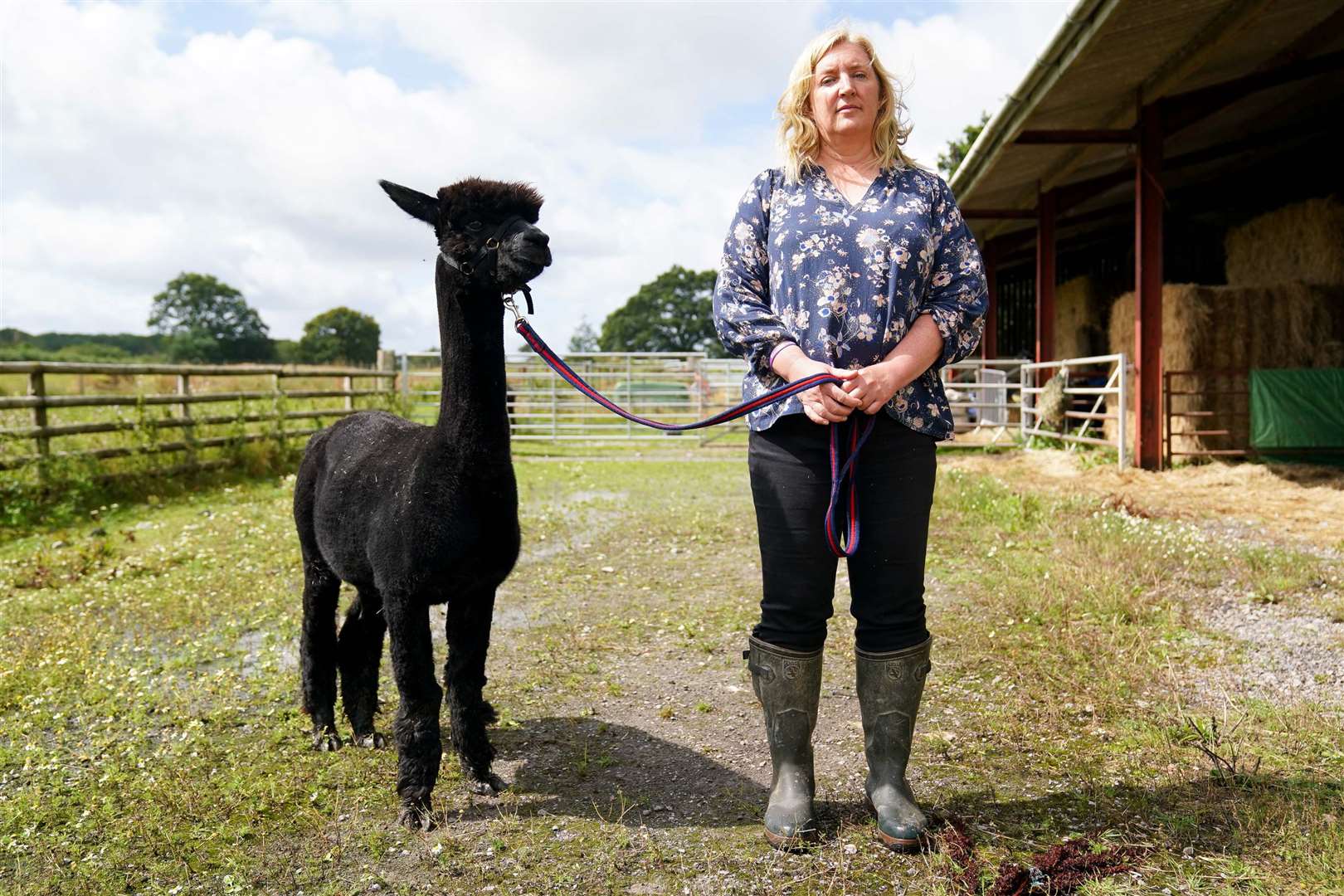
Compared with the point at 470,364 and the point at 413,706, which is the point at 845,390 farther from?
the point at 413,706

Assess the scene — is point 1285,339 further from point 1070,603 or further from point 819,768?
point 819,768

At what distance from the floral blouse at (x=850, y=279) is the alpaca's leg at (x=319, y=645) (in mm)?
1952

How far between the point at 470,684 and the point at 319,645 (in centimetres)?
87

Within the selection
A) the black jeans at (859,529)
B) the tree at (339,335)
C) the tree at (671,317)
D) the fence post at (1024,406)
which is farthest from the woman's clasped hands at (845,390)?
the tree at (339,335)

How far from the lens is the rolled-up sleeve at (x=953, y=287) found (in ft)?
8.39

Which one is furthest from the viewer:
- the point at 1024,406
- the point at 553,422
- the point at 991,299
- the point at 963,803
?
the point at 991,299

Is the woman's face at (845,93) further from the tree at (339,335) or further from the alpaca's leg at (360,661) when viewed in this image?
the tree at (339,335)

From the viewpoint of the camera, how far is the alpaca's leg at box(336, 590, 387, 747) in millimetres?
3553

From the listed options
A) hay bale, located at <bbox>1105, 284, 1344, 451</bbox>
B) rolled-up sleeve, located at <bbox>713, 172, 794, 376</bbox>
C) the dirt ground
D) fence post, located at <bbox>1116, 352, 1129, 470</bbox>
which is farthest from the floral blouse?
hay bale, located at <bbox>1105, 284, 1344, 451</bbox>

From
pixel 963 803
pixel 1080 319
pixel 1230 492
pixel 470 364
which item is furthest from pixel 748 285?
pixel 1080 319

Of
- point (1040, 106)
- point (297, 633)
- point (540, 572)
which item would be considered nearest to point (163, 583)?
point (297, 633)

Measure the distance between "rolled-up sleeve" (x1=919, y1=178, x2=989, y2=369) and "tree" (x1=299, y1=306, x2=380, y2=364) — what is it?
208 ft

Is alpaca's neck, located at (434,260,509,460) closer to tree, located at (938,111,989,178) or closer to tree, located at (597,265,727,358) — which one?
tree, located at (938,111,989,178)

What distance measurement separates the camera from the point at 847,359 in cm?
251
